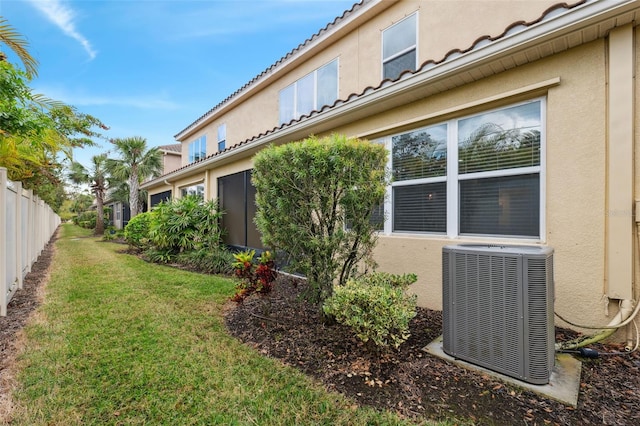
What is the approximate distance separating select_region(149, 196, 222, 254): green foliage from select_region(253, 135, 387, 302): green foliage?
246 inches

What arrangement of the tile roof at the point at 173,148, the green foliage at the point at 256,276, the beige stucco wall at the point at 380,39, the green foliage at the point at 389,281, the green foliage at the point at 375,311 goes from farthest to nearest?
the tile roof at the point at 173,148 → the beige stucco wall at the point at 380,39 → the green foliage at the point at 256,276 → the green foliage at the point at 389,281 → the green foliage at the point at 375,311

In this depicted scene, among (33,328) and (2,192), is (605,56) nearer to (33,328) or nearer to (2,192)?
(33,328)

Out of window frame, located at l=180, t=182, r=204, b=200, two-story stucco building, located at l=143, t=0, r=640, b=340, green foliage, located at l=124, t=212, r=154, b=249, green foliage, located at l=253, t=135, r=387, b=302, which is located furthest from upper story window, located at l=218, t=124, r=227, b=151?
green foliage, located at l=253, t=135, r=387, b=302

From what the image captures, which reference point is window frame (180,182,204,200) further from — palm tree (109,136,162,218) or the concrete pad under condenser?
the concrete pad under condenser

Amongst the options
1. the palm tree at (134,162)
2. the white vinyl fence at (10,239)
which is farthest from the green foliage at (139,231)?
the palm tree at (134,162)

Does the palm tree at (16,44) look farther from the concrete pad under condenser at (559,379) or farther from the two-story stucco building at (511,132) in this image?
the concrete pad under condenser at (559,379)

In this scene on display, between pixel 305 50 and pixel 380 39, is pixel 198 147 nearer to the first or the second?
pixel 305 50

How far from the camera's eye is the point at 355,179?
363cm

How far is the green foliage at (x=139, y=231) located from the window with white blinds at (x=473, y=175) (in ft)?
35.8

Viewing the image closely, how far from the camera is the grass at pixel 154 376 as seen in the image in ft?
7.84

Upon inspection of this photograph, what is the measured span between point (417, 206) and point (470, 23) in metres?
3.73

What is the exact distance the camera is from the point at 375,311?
294 centimetres

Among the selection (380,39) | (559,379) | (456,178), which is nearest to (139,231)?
(380,39)

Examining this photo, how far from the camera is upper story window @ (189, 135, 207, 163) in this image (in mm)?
14875
